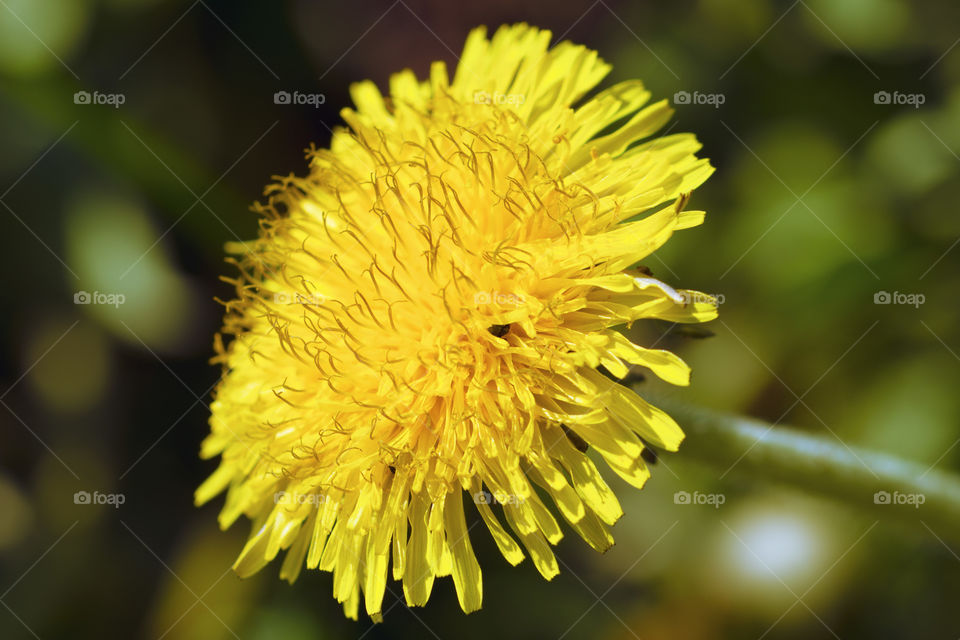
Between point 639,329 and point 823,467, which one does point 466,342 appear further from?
point 639,329

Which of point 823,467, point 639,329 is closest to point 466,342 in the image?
point 823,467

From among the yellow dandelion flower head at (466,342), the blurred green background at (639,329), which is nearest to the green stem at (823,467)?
the blurred green background at (639,329)

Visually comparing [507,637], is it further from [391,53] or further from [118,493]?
[391,53]

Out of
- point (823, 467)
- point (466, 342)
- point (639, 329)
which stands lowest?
point (466, 342)

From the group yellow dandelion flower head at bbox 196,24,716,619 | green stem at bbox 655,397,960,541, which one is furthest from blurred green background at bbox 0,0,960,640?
yellow dandelion flower head at bbox 196,24,716,619

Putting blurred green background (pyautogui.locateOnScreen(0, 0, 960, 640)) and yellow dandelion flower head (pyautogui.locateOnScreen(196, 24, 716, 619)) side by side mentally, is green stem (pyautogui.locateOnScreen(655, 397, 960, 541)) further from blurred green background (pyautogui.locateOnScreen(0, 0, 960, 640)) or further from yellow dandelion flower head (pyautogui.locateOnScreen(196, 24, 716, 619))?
yellow dandelion flower head (pyautogui.locateOnScreen(196, 24, 716, 619))

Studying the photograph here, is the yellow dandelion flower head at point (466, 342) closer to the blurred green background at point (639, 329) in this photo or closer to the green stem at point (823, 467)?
the green stem at point (823, 467)
